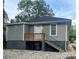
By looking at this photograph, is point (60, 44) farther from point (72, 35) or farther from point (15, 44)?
point (15, 44)

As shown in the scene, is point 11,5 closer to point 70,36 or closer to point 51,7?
point 51,7

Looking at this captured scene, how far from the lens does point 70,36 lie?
129cm

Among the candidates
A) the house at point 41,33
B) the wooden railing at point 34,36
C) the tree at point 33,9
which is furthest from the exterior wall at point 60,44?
the tree at point 33,9

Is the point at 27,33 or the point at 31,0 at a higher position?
the point at 31,0

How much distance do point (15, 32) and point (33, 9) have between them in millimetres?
287

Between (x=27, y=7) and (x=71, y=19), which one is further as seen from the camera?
(x=27, y=7)

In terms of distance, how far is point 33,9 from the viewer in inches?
54.5

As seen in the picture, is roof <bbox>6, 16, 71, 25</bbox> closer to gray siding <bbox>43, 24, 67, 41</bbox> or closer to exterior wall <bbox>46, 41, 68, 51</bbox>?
gray siding <bbox>43, 24, 67, 41</bbox>

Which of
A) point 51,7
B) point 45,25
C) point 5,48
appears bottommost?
point 5,48

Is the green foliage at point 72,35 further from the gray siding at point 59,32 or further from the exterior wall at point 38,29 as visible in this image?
the exterior wall at point 38,29

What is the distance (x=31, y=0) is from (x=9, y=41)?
1.45 ft

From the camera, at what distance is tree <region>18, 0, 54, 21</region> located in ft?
4.43

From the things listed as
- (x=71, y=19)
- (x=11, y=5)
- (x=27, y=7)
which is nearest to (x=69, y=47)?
(x=71, y=19)

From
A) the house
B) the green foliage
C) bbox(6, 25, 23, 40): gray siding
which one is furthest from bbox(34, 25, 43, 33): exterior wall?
the green foliage
